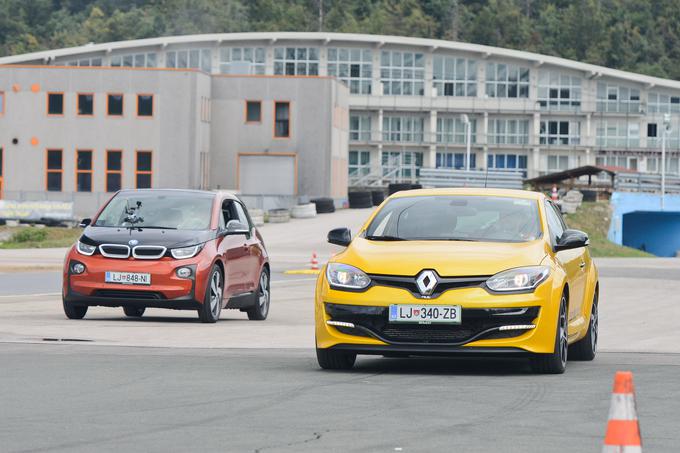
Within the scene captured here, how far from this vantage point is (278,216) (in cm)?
6091

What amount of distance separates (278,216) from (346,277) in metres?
49.8

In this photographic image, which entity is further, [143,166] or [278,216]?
[143,166]

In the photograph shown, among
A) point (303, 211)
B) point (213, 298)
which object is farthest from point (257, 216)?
point (213, 298)

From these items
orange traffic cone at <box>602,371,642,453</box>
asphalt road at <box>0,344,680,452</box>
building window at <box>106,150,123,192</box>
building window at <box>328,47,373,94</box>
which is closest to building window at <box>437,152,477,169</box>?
building window at <box>328,47,373,94</box>

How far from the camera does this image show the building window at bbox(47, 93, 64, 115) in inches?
2704

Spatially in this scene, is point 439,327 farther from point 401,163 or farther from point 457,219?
point 401,163

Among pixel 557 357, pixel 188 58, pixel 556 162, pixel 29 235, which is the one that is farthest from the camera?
pixel 556 162

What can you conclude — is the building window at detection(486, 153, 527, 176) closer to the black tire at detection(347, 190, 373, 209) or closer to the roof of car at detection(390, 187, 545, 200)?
the black tire at detection(347, 190, 373, 209)

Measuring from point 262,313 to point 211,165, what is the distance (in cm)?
5408

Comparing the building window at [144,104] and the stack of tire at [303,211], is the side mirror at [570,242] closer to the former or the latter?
the stack of tire at [303,211]

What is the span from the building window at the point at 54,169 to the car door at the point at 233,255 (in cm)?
5110

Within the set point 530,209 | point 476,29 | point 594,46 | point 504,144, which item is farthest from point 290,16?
point 530,209

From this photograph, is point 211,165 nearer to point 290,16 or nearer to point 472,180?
point 472,180

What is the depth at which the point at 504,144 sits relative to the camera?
342ft
